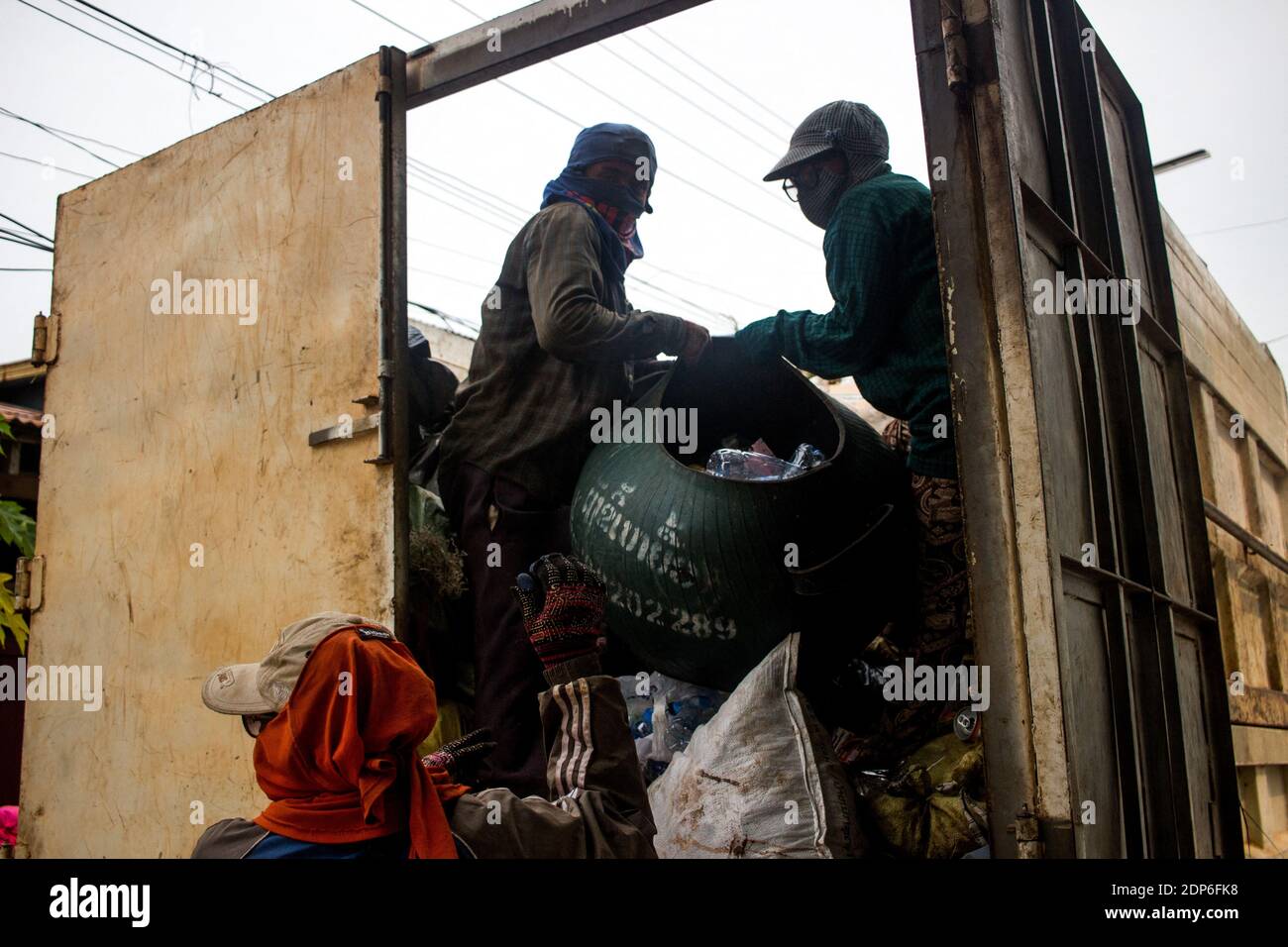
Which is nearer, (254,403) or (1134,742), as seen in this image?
(1134,742)

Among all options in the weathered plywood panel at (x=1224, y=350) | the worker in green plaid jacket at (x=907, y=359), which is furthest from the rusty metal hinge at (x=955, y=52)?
the weathered plywood panel at (x=1224, y=350)

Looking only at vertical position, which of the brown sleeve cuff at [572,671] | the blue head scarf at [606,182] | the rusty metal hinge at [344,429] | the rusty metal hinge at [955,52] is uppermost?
the blue head scarf at [606,182]

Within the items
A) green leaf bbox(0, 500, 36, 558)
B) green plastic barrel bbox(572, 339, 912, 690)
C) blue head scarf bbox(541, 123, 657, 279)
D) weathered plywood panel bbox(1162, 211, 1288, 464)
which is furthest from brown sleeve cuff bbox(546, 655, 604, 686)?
green leaf bbox(0, 500, 36, 558)

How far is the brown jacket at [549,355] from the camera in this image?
9.80ft

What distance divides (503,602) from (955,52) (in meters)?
1.75

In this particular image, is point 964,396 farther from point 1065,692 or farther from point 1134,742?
point 1134,742

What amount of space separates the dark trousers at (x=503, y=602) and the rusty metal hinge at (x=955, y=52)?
1.54 metres

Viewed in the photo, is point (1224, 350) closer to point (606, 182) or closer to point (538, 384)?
point (606, 182)

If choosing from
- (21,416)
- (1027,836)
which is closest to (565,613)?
(1027,836)

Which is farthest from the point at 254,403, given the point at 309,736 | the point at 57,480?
the point at 309,736

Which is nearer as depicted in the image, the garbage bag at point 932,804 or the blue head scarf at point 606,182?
the garbage bag at point 932,804

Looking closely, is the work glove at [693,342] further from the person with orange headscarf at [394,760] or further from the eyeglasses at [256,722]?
the eyeglasses at [256,722]

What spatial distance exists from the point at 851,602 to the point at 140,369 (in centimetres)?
225
